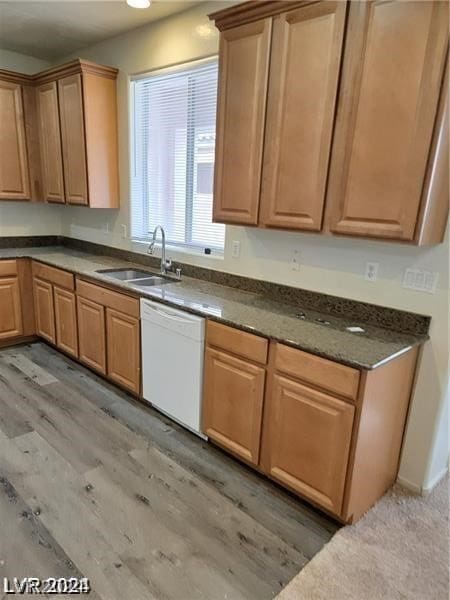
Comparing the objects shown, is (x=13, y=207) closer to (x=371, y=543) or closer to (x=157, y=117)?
(x=157, y=117)

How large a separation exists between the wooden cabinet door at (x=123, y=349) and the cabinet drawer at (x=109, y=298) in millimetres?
45

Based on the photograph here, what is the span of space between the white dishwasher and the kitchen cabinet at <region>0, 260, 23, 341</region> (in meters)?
1.83

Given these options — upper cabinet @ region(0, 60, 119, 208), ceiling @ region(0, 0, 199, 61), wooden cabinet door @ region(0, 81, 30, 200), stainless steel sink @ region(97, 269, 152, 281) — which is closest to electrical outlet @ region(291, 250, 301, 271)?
stainless steel sink @ region(97, 269, 152, 281)

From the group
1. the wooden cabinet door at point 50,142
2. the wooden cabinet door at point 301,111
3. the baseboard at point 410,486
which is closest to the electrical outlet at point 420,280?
the wooden cabinet door at point 301,111

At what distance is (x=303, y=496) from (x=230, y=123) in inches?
80.4

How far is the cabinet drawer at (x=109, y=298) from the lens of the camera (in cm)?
277

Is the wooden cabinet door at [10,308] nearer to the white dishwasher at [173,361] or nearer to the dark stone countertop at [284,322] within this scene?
the dark stone countertop at [284,322]

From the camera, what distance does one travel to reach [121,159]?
11.7ft

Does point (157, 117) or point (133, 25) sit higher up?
point (133, 25)

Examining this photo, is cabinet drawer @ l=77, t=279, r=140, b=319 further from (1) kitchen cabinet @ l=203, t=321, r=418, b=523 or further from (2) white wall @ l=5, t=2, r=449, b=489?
(1) kitchen cabinet @ l=203, t=321, r=418, b=523

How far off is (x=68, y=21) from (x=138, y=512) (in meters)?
3.51

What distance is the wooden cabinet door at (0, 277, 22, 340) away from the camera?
3752 millimetres

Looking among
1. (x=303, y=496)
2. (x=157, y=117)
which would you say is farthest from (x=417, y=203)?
(x=157, y=117)

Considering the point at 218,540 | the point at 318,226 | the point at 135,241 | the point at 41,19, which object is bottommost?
the point at 218,540
